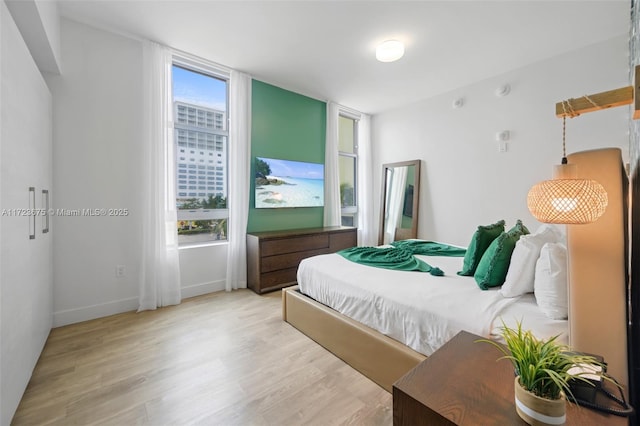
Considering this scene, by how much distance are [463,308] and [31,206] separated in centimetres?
283

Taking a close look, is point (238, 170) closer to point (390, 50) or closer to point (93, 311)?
point (93, 311)

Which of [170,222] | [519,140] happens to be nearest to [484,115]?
[519,140]

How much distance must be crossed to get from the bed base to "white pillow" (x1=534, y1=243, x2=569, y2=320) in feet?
2.22

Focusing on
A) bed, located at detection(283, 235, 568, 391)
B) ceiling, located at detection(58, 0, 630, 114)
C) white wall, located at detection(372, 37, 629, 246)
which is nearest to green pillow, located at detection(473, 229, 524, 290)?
bed, located at detection(283, 235, 568, 391)

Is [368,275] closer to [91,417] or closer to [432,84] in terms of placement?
[91,417]

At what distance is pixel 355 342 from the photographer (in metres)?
1.84

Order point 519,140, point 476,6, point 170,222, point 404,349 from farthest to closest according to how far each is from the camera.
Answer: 1. point 519,140
2. point 170,222
3. point 476,6
4. point 404,349

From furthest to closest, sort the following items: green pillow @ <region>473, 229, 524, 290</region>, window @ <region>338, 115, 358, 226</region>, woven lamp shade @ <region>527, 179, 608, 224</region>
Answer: window @ <region>338, 115, 358, 226</region> < green pillow @ <region>473, 229, 524, 290</region> < woven lamp shade @ <region>527, 179, 608, 224</region>

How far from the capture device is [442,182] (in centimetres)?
418

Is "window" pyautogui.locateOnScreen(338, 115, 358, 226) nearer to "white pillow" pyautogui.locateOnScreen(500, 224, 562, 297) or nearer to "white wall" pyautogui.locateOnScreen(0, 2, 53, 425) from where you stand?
"white pillow" pyautogui.locateOnScreen(500, 224, 562, 297)

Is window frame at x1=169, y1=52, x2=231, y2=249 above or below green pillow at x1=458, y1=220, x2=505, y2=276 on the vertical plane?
above

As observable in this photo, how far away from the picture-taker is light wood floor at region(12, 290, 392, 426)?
1464 mm

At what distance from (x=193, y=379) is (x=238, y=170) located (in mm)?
2440

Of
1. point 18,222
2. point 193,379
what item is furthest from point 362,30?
point 193,379
